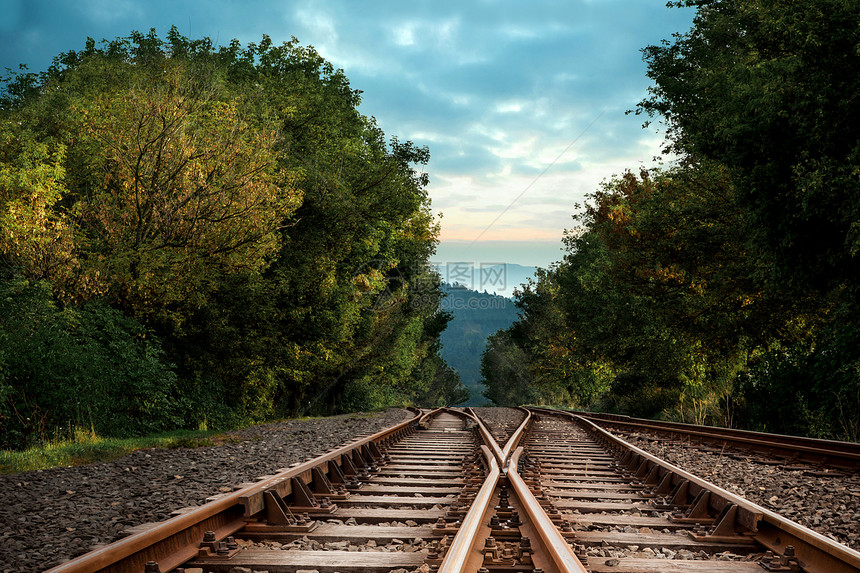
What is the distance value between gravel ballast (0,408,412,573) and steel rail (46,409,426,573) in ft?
0.99

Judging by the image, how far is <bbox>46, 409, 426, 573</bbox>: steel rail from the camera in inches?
119

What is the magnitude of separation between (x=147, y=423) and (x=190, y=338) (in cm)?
438

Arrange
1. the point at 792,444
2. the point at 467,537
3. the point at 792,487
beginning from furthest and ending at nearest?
the point at 792,444 < the point at 792,487 < the point at 467,537

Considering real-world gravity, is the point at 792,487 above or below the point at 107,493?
above

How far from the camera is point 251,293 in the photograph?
18.4 meters

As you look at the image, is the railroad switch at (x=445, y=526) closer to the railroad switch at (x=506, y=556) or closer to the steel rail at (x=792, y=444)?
the railroad switch at (x=506, y=556)

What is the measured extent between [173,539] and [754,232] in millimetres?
13778

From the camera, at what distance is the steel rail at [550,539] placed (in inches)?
122

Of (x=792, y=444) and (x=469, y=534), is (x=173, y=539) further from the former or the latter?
(x=792, y=444)

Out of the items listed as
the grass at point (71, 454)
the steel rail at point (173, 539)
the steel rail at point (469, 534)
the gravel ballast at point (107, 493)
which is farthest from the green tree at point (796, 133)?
the grass at point (71, 454)

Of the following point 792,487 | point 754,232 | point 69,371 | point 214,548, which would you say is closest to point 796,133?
point 754,232

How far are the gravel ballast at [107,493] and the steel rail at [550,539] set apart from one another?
2.49 metres

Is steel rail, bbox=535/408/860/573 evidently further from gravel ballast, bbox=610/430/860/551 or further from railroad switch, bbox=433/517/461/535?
railroad switch, bbox=433/517/461/535

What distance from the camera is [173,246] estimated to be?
1515 cm
